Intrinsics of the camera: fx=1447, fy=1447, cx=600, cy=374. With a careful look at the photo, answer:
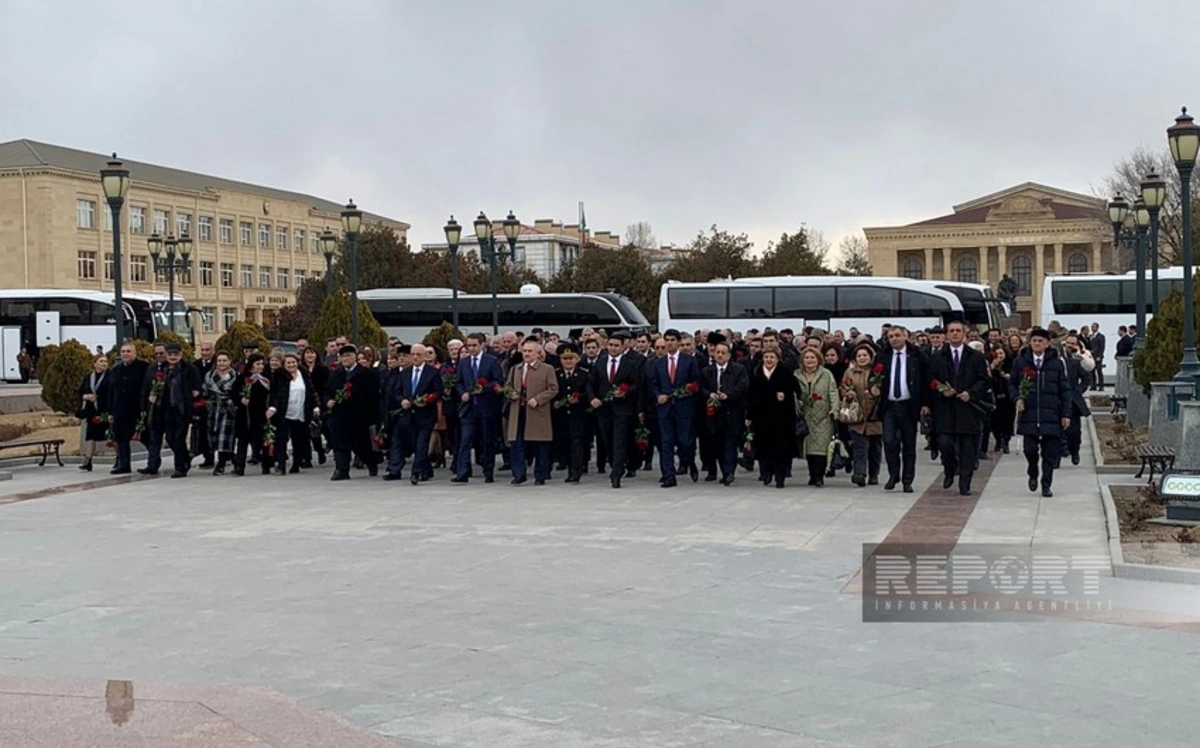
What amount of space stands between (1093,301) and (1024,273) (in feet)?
184

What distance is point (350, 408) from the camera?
1873 cm

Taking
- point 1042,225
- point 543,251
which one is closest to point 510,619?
point 1042,225

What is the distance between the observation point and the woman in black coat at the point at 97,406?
20016mm

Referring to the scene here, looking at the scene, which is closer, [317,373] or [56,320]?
[317,373]

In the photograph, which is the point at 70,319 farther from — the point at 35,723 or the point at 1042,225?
the point at 1042,225

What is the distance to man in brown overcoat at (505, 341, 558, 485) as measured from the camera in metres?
17.6

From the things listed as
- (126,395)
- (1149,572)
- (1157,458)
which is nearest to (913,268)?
(126,395)

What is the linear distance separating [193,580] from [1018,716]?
6454 millimetres

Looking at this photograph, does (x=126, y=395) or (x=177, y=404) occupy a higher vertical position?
(x=126, y=395)

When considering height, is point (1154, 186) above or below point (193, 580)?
above

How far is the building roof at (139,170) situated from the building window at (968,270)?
42.2 m

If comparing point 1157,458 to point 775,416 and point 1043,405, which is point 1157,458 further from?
point 775,416

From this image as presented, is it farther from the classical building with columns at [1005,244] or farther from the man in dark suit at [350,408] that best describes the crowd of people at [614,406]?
the classical building with columns at [1005,244]

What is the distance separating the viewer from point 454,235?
37312 millimetres
